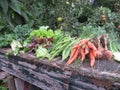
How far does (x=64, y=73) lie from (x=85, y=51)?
350 millimetres

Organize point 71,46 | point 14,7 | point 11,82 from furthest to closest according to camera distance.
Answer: point 14,7
point 11,82
point 71,46

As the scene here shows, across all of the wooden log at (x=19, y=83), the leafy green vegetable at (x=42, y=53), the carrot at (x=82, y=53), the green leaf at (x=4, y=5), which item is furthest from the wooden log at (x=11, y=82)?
the carrot at (x=82, y=53)

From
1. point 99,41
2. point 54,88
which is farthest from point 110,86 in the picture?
point 54,88

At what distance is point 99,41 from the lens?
291 centimetres

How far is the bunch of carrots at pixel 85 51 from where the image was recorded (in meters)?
2.72

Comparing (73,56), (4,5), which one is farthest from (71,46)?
(4,5)

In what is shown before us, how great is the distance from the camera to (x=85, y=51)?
2.73 metres

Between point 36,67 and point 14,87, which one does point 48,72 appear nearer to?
point 36,67

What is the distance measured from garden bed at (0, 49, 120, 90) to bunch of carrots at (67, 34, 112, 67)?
0.24 ft

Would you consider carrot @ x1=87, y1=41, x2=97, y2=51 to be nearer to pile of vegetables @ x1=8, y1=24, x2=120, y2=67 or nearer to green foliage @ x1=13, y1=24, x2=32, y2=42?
pile of vegetables @ x1=8, y1=24, x2=120, y2=67

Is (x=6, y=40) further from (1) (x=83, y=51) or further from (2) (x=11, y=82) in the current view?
(1) (x=83, y=51)

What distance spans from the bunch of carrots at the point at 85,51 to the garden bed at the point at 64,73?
0.07 metres

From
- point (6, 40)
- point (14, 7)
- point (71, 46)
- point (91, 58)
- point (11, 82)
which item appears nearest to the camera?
point (91, 58)

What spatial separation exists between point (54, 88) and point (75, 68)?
21.2 inches
